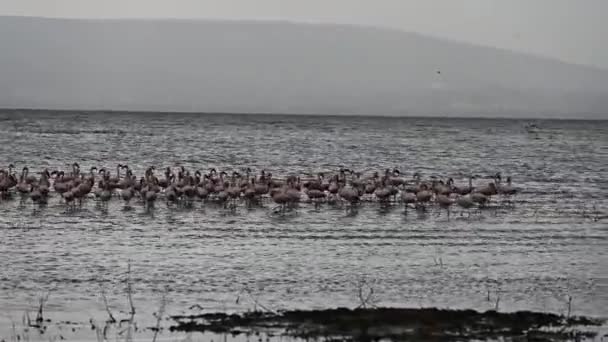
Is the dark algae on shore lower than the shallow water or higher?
higher

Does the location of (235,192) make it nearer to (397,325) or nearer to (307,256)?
(307,256)

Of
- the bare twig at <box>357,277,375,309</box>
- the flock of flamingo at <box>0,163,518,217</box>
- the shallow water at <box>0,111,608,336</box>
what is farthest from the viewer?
the flock of flamingo at <box>0,163,518,217</box>

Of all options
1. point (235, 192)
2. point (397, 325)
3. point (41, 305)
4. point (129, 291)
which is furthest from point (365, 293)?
point (235, 192)

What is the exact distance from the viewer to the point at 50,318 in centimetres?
1400

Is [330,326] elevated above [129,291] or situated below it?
above

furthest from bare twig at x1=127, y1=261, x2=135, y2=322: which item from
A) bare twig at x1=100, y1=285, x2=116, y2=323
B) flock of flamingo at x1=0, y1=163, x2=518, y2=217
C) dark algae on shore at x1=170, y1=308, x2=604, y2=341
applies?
flock of flamingo at x1=0, y1=163, x2=518, y2=217

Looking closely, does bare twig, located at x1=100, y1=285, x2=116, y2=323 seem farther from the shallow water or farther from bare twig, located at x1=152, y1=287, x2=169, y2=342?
bare twig, located at x1=152, y1=287, x2=169, y2=342

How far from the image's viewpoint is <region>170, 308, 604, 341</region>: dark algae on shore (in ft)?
42.6

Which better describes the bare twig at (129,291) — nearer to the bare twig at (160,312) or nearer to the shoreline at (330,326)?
the shoreline at (330,326)

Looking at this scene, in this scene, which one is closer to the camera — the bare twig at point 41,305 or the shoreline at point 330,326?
the shoreline at point 330,326

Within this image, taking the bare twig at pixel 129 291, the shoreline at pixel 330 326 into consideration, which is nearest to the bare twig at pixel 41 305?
the shoreline at pixel 330 326

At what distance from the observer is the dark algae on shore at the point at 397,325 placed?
12984 millimetres

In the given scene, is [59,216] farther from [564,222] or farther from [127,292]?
[564,222]

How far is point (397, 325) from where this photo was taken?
13.5 meters
